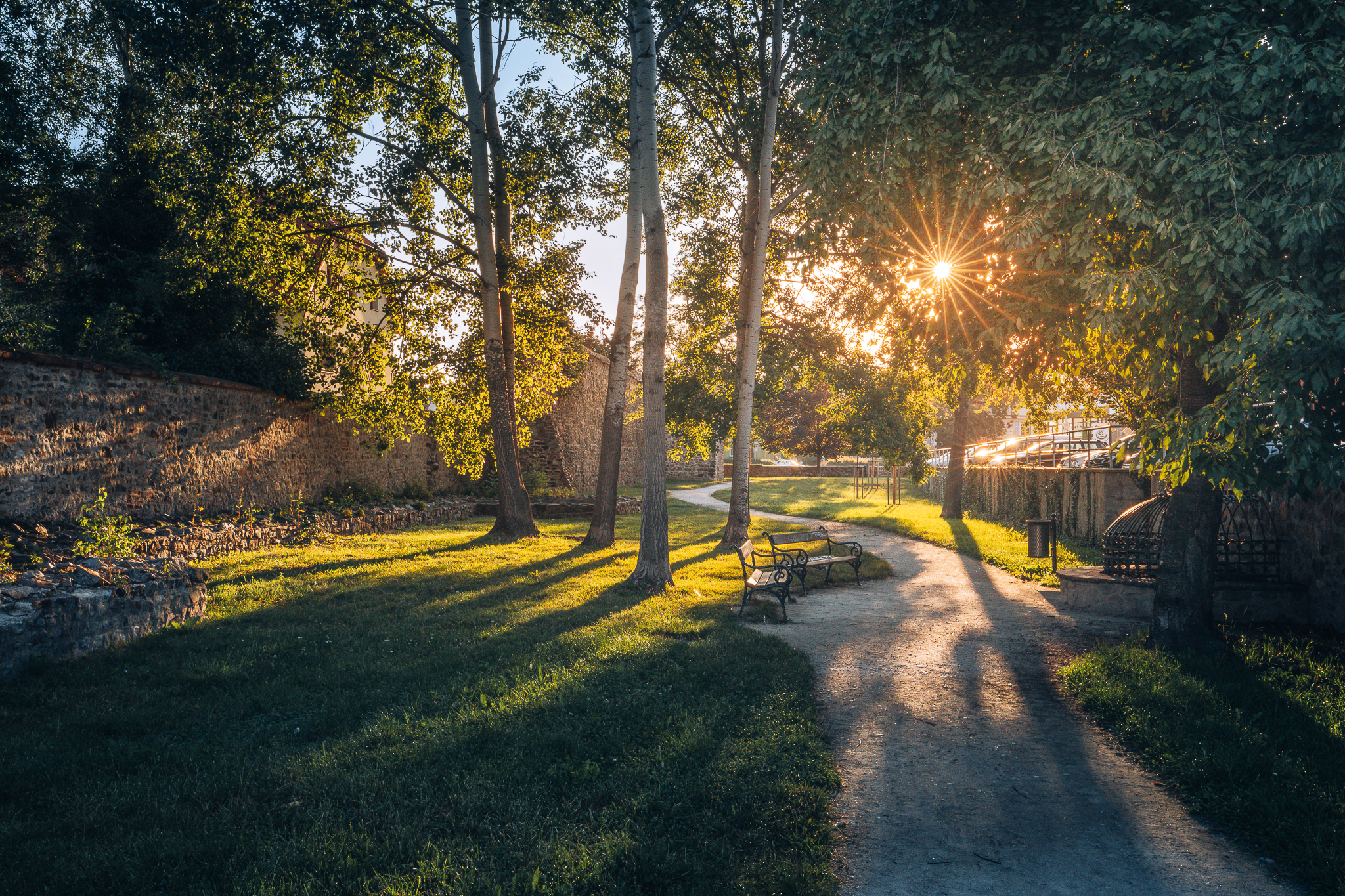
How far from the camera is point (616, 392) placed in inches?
499

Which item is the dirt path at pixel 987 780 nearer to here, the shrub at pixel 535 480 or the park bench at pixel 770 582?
the park bench at pixel 770 582

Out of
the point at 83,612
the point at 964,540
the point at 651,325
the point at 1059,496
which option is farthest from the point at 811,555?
the point at 83,612

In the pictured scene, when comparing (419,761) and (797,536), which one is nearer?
(419,761)

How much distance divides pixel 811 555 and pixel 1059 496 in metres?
8.07

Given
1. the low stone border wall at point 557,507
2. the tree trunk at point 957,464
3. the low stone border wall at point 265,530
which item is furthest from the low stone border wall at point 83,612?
the tree trunk at point 957,464

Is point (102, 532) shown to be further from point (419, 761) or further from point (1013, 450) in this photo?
Answer: point (1013, 450)

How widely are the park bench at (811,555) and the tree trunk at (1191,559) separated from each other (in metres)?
3.65

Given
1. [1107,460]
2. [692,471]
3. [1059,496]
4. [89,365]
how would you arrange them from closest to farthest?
[89,365] → [1107,460] → [1059,496] → [692,471]

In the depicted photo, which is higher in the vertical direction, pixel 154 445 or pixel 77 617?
pixel 154 445

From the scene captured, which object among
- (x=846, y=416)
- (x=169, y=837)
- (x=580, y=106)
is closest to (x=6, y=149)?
(x=580, y=106)

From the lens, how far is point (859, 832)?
3.29m

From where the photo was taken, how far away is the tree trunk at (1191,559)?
6078 mm

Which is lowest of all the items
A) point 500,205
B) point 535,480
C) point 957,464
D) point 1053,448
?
point 535,480

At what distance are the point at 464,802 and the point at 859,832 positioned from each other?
1953 mm
